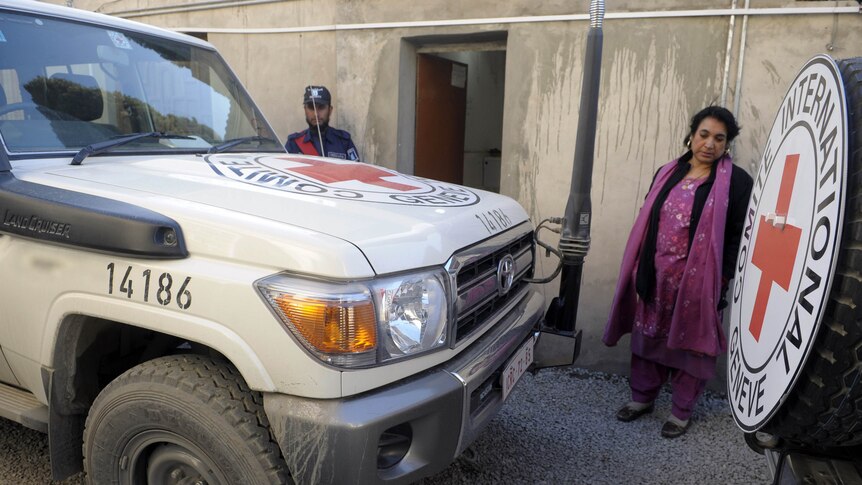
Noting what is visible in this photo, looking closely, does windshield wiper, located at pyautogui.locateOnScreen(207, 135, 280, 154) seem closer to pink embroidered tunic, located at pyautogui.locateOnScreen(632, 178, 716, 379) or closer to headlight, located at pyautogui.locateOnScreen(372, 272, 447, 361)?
headlight, located at pyautogui.locateOnScreen(372, 272, 447, 361)

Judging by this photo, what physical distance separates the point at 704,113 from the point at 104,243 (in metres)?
2.97

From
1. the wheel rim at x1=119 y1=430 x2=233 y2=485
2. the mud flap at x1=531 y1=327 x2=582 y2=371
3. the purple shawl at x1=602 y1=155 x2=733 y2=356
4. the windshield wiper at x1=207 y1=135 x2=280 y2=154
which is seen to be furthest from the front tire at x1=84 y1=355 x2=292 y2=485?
the purple shawl at x1=602 y1=155 x2=733 y2=356

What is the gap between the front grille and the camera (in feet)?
A: 6.29

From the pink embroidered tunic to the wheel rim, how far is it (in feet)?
8.13

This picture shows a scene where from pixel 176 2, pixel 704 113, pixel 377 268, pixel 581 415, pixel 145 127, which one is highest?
pixel 176 2

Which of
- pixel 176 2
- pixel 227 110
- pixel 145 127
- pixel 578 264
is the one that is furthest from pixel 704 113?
pixel 176 2

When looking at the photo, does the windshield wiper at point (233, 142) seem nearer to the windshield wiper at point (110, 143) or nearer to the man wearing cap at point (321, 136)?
the windshield wiper at point (110, 143)

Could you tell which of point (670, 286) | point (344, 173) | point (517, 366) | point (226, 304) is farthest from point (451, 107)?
→ point (226, 304)

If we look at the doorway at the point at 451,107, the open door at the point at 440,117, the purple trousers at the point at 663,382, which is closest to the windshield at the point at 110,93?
the doorway at the point at 451,107

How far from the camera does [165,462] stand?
1.82 meters

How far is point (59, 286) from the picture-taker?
1880mm

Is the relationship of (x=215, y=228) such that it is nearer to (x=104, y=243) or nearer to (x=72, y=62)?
(x=104, y=243)

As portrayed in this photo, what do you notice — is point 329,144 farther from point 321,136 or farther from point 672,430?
point 672,430

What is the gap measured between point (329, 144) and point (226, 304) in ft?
10.9
